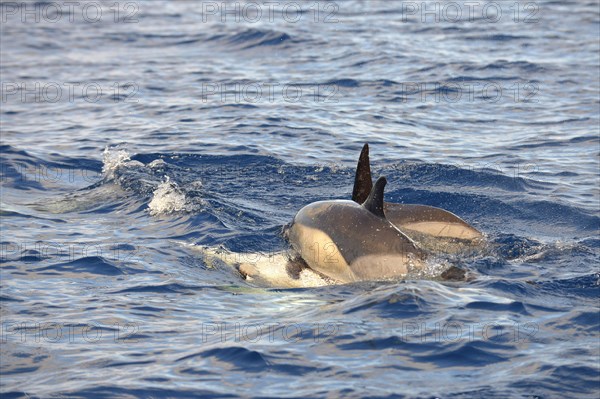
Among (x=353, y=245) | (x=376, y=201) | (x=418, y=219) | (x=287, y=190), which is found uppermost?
(x=376, y=201)

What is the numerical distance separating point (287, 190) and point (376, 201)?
4447mm

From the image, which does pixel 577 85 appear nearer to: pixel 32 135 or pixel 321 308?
pixel 32 135

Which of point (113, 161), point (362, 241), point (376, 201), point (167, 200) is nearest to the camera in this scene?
point (376, 201)

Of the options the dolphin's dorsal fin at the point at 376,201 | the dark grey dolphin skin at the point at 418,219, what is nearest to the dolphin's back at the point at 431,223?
the dark grey dolphin skin at the point at 418,219

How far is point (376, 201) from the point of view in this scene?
966 cm

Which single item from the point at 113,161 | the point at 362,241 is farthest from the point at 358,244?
the point at 113,161

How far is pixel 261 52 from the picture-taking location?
23.9 meters

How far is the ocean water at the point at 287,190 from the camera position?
806 centimetres

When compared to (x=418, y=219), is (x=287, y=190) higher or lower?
lower

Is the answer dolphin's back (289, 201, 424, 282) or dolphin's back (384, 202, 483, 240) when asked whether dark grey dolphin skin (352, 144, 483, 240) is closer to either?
dolphin's back (384, 202, 483, 240)

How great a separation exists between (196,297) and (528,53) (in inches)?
599

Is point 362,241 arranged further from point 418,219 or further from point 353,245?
point 418,219

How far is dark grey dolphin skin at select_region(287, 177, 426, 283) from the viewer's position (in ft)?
31.5

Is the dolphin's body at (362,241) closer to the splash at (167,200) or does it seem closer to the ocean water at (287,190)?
the ocean water at (287,190)
